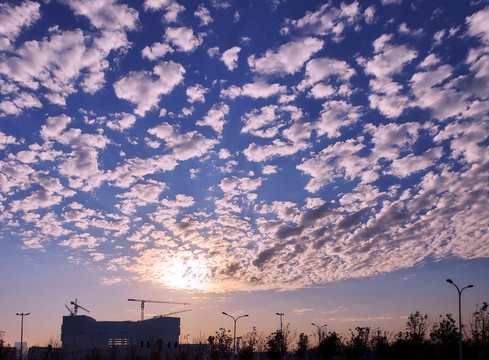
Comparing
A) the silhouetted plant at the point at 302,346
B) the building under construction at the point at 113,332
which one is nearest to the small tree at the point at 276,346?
the silhouetted plant at the point at 302,346

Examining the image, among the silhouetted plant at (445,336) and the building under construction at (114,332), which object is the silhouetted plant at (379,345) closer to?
the silhouetted plant at (445,336)

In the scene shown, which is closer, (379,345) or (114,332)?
(379,345)

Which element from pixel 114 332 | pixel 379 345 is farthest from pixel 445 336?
pixel 114 332

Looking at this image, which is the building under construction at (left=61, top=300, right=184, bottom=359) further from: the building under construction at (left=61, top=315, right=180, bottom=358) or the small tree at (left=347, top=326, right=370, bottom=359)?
the small tree at (left=347, top=326, right=370, bottom=359)

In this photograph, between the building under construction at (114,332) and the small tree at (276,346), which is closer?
the small tree at (276,346)

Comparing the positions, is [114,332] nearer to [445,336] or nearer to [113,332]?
[113,332]

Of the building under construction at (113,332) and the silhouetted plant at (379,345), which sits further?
the building under construction at (113,332)

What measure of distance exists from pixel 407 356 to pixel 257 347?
29.9m

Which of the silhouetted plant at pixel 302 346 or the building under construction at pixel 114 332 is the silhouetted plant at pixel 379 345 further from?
the building under construction at pixel 114 332

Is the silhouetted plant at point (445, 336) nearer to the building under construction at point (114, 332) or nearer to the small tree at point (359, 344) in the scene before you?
the small tree at point (359, 344)

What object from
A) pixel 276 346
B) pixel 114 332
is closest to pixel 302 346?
pixel 276 346

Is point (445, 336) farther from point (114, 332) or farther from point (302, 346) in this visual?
point (114, 332)

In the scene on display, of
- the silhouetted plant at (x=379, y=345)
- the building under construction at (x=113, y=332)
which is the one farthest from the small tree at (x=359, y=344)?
the building under construction at (x=113, y=332)

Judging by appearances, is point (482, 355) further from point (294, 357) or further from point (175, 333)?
point (175, 333)
